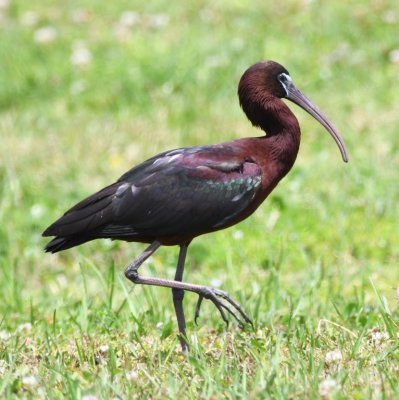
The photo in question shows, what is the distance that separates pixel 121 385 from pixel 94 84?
651cm

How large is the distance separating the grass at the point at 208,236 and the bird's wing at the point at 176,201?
1.75 feet

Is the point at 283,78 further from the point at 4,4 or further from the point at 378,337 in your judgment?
the point at 4,4

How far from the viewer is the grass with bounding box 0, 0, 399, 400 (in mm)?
4223

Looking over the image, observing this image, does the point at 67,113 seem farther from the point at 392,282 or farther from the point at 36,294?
the point at 392,282

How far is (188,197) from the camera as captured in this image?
16.2 feet

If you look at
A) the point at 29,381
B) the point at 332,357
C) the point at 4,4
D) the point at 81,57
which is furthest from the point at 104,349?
the point at 4,4

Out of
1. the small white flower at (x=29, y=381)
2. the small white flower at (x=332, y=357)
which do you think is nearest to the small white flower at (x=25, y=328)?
the small white flower at (x=29, y=381)

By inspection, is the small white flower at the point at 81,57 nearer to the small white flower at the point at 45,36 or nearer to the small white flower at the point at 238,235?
the small white flower at the point at 45,36

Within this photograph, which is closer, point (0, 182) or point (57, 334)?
point (57, 334)

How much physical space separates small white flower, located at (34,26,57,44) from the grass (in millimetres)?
27

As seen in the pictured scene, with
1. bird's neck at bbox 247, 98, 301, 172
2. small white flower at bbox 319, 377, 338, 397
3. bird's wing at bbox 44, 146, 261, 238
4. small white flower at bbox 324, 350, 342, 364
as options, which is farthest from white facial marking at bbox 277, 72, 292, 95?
small white flower at bbox 319, 377, 338, 397

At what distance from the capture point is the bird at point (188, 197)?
16.0 feet

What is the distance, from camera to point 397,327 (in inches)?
179

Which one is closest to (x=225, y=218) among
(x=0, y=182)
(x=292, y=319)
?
(x=292, y=319)
